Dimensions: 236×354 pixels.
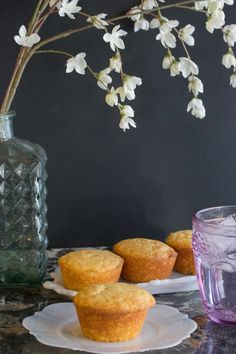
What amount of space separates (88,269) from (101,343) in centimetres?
20

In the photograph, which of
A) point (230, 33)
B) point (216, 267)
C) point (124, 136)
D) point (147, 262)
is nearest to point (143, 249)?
point (147, 262)

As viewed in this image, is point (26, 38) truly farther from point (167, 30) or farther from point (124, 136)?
point (124, 136)

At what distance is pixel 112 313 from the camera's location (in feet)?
4.01

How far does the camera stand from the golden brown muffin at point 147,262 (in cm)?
146

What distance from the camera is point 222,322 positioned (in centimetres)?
133

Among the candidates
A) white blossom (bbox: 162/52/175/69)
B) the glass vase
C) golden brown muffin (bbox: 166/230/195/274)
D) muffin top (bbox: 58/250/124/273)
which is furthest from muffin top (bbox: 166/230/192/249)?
white blossom (bbox: 162/52/175/69)

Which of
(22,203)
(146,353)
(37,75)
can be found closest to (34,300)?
(22,203)

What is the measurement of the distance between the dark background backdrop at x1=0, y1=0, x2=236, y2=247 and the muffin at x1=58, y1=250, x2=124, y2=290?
30 cm

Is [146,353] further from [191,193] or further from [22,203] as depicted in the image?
[191,193]

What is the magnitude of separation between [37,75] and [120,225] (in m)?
0.38

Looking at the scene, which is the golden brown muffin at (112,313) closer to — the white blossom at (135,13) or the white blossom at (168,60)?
the white blossom at (168,60)

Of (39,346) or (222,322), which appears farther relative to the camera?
(222,322)

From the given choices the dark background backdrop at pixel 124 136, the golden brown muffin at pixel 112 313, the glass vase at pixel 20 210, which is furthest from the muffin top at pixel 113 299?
the dark background backdrop at pixel 124 136

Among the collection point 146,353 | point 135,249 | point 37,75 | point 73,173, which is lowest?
point 146,353
